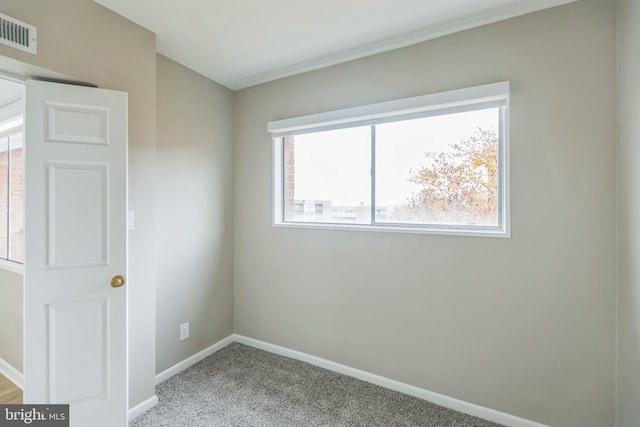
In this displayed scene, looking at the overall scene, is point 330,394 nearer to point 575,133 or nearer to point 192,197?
point 192,197

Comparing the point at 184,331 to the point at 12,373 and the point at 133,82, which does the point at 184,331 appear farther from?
the point at 133,82

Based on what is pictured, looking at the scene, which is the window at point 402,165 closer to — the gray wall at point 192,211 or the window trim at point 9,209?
the gray wall at point 192,211

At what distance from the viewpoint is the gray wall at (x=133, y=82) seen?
1.54 meters

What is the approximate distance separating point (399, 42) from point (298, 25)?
74 centimetres

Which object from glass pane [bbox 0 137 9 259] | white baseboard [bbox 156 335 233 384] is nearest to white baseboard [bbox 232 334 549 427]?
white baseboard [bbox 156 335 233 384]

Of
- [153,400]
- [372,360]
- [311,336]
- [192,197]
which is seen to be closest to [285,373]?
[311,336]

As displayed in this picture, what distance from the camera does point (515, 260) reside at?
179 centimetres

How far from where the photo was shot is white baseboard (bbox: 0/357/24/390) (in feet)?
7.35

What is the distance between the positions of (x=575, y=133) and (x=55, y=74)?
2909mm

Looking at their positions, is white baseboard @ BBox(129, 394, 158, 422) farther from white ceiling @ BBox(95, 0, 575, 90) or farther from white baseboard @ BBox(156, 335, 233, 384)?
white ceiling @ BBox(95, 0, 575, 90)

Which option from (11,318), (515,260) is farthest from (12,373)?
(515,260)

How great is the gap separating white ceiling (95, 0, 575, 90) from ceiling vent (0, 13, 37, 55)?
1.46 feet

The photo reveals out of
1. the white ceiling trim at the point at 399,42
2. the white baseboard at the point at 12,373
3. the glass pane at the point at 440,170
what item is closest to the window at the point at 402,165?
the glass pane at the point at 440,170

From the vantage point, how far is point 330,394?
2.12 meters
